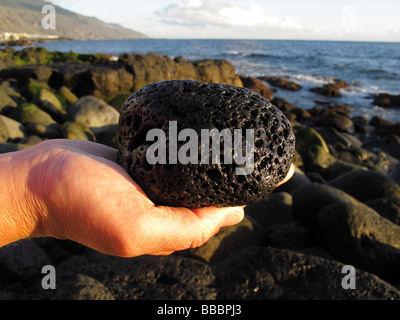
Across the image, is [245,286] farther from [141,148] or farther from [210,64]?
[210,64]

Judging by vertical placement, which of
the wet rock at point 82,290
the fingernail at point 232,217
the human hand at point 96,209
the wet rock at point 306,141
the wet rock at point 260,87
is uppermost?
the wet rock at point 260,87

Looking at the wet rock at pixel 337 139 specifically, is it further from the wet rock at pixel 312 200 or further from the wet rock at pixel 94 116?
the wet rock at pixel 94 116

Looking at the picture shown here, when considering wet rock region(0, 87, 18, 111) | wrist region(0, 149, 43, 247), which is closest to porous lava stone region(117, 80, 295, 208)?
wrist region(0, 149, 43, 247)

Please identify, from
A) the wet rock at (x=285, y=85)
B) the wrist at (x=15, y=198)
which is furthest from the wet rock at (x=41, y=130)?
the wet rock at (x=285, y=85)

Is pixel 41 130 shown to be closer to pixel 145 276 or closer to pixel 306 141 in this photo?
pixel 145 276

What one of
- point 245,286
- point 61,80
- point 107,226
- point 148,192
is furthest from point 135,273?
point 61,80

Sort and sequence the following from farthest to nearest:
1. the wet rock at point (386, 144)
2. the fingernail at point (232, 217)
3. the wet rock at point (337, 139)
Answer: the wet rock at point (337, 139)
the wet rock at point (386, 144)
the fingernail at point (232, 217)
